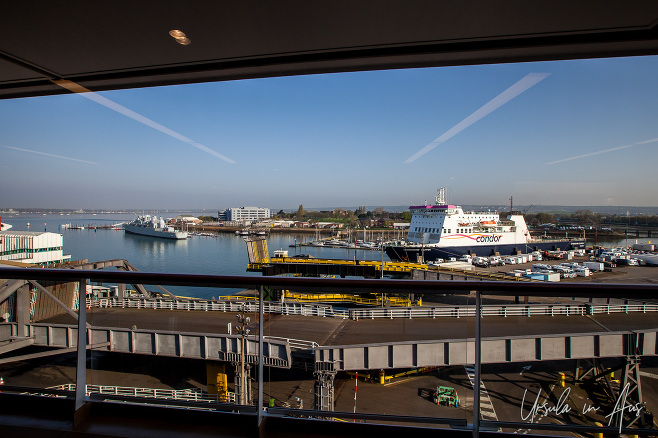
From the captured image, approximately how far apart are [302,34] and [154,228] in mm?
4859

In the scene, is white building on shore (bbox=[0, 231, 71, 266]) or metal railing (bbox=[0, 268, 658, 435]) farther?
white building on shore (bbox=[0, 231, 71, 266])

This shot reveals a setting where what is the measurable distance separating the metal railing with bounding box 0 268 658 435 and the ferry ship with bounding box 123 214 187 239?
13.9 ft

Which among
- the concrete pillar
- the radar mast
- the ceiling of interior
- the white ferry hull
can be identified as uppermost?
the ceiling of interior

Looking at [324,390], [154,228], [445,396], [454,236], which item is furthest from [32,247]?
[454,236]

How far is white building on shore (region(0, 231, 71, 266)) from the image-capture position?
394 centimetres

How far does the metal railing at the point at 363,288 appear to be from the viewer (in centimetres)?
94

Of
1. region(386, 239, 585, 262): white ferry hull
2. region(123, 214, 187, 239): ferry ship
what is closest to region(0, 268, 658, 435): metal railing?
region(123, 214, 187, 239): ferry ship

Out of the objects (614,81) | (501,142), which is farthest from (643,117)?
(501,142)

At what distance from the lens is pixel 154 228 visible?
536 centimetres

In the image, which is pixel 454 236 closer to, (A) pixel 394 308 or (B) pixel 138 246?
(B) pixel 138 246

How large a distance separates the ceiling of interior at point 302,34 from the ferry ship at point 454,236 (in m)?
5.66

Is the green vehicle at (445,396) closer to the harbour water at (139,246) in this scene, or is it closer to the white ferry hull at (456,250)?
the harbour water at (139,246)

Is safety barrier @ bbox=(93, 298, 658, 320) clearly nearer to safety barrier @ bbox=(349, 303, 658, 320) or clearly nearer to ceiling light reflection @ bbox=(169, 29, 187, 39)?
safety barrier @ bbox=(349, 303, 658, 320)

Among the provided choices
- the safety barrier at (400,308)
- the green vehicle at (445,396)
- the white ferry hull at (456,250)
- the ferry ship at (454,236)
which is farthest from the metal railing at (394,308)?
the ferry ship at (454,236)
